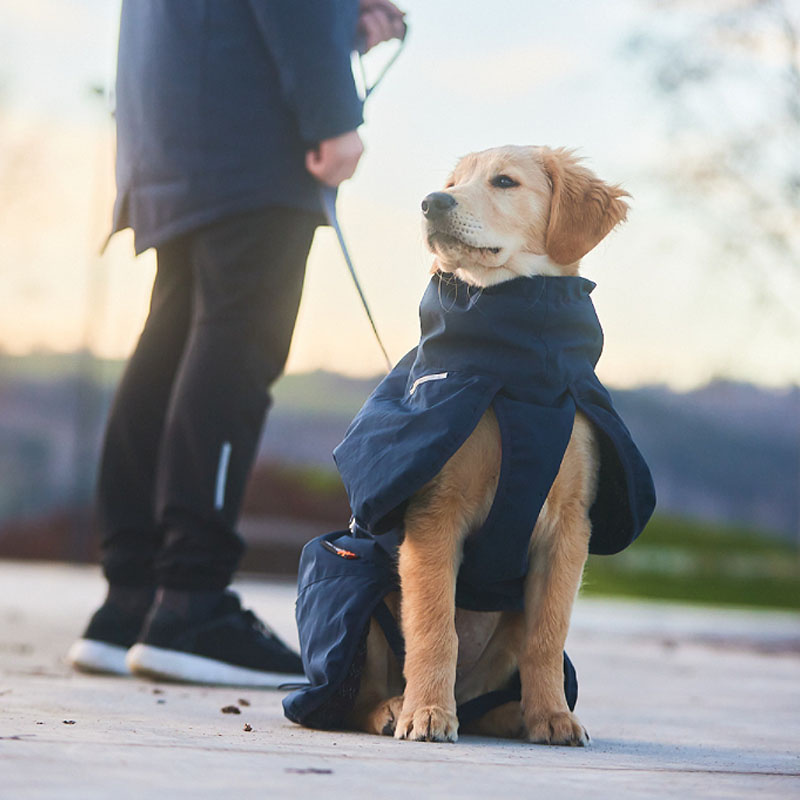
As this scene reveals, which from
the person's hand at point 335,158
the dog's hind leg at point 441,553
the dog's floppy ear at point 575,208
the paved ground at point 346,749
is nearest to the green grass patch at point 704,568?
the paved ground at point 346,749

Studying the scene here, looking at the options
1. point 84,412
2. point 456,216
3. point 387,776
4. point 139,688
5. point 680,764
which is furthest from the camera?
point 84,412

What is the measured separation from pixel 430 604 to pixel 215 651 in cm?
113

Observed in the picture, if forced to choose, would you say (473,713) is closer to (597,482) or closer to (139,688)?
(597,482)

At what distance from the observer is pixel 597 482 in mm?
2576

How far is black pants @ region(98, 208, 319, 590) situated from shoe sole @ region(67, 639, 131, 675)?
20 centimetres

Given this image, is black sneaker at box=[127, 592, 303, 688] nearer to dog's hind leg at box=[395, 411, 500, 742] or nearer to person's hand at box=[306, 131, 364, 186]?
dog's hind leg at box=[395, 411, 500, 742]

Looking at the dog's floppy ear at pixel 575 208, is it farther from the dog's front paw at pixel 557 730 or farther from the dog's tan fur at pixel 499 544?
the dog's front paw at pixel 557 730

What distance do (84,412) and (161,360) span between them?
13.0m

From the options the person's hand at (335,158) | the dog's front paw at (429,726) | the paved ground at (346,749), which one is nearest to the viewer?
the paved ground at (346,749)

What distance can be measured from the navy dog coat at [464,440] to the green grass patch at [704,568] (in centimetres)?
1372

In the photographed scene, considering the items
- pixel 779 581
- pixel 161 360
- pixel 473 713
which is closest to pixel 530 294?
pixel 473 713

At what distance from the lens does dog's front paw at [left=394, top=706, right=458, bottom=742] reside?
2338 mm

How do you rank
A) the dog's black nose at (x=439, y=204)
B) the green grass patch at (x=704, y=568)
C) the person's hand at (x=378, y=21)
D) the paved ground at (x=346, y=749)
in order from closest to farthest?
the paved ground at (x=346, y=749), the dog's black nose at (x=439, y=204), the person's hand at (x=378, y=21), the green grass patch at (x=704, y=568)

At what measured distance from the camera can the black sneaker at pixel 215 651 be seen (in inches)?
130
